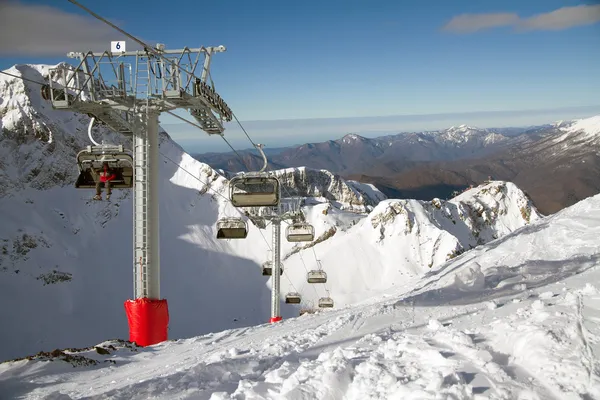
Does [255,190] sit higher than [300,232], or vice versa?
[255,190]

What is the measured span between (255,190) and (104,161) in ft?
15.6

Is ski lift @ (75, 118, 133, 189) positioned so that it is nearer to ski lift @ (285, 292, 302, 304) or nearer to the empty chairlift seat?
the empty chairlift seat

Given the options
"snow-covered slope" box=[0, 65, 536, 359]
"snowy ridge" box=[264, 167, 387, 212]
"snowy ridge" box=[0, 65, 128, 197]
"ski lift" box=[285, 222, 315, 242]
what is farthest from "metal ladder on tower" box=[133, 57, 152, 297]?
"snowy ridge" box=[264, 167, 387, 212]

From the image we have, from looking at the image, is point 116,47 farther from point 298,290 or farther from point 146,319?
point 298,290

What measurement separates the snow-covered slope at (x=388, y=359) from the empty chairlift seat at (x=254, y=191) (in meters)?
3.67

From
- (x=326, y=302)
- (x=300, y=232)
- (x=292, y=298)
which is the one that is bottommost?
(x=326, y=302)

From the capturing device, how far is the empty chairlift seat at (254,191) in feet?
42.8

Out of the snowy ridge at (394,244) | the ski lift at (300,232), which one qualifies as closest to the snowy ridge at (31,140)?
the snowy ridge at (394,244)

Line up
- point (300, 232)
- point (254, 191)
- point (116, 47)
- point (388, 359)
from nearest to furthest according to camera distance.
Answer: point (388, 359) < point (116, 47) < point (254, 191) < point (300, 232)

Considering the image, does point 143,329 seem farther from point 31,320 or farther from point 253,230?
point 253,230

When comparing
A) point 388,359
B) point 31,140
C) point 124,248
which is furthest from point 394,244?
point 31,140

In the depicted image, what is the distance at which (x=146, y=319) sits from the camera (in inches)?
394

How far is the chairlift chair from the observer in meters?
9.77

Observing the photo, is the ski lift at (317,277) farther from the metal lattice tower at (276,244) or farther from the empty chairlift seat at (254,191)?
the empty chairlift seat at (254,191)
